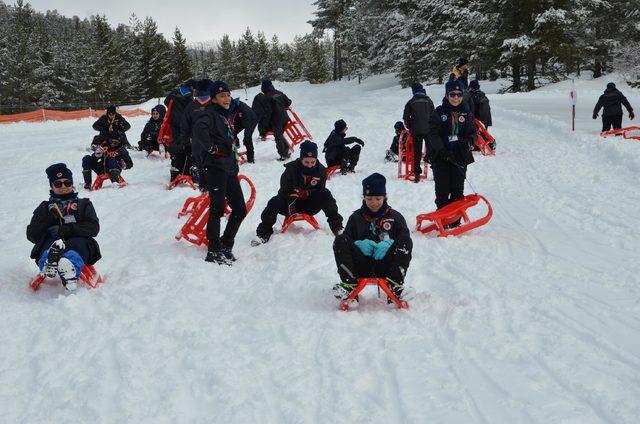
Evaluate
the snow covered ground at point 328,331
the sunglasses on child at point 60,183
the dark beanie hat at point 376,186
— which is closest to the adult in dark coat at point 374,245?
the dark beanie hat at point 376,186

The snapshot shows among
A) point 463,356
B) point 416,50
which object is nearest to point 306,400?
point 463,356

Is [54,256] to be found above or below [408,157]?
below

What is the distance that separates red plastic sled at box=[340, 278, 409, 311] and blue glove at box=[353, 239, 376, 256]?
10.3 inches

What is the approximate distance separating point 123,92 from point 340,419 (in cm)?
4979

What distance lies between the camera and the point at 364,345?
354cm

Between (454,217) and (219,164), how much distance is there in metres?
2.95

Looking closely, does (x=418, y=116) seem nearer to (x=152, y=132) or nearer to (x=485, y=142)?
(x=485, y=142)

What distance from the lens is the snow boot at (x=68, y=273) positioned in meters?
4.48

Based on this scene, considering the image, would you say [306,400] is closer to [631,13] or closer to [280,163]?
[280,163]

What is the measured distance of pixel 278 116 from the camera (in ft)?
39.2

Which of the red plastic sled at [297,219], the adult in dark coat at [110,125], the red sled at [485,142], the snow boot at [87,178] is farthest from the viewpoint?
the red sled at [485,142]

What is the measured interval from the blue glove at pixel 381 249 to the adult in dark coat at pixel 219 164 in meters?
1.88

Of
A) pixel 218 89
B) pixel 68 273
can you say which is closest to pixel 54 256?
pixel 68 273

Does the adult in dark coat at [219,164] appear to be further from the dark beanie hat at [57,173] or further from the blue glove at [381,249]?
the blue glove at [381,249]
